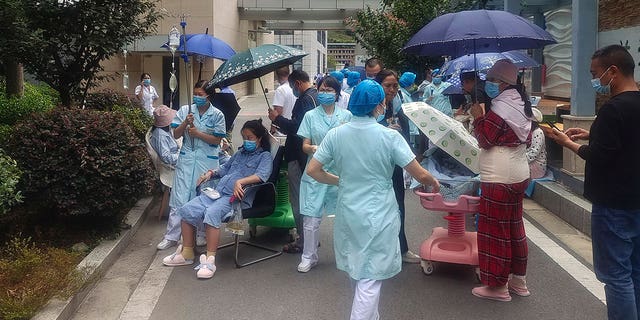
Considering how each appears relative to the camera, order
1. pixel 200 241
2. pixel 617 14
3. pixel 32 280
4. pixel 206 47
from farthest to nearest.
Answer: pixel 206 47 → pixel 617 14 → pixel 200 241 → pixel 32 280

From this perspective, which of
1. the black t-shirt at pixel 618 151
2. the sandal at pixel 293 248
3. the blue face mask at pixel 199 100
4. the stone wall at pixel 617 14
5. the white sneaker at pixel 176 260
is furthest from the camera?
the stone wall at pixel 617 14

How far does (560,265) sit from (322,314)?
242 cm

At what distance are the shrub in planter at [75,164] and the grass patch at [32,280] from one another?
68 cm

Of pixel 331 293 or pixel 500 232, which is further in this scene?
pixel 331 293

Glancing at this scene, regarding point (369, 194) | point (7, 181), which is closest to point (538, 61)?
point (369, 194)

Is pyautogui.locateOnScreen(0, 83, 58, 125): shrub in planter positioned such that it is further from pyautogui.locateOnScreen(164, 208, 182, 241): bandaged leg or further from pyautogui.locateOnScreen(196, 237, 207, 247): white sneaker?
pyautogui.locateOnScreen(196, 237, 207, 247): white sneaker

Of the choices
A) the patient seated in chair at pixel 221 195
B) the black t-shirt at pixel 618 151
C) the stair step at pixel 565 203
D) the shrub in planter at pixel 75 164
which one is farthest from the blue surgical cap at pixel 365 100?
the stair step at pixel 565 203

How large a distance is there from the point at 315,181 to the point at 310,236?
550 millimetres

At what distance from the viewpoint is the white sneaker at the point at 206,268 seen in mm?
5215

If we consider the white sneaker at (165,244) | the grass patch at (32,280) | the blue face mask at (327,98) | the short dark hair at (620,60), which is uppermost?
the short dark hair at (620,60)

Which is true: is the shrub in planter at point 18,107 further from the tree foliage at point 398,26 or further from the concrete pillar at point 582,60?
the concrete pillar at point 582,60

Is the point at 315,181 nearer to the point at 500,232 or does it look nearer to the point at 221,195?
the point at 221,195

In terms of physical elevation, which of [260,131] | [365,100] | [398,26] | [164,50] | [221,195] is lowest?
[221,195]

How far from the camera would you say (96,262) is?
17.0 ft
